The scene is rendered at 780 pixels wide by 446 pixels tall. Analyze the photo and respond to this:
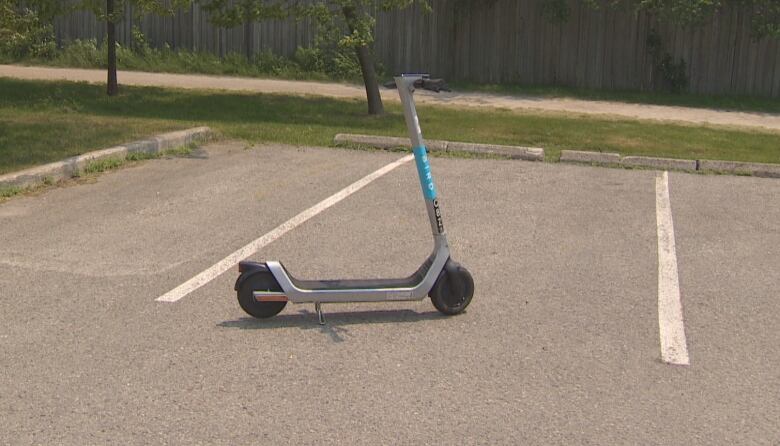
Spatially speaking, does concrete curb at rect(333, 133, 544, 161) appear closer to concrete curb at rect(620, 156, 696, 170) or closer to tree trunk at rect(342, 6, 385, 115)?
concrete curb at rect(620, 156, 696, 170)

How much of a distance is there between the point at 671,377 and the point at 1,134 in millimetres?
9564

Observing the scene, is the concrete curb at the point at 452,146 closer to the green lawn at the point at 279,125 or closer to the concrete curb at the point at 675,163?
the green lawn at the point at 279,125

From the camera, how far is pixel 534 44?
22156 millimetres

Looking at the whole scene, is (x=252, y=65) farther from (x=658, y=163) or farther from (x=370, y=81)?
(x=658, y=163)

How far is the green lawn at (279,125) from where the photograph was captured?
12531 millimetres

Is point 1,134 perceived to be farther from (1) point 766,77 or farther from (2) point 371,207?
(1) point 766,77

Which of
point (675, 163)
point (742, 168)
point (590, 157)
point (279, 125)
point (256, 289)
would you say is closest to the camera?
point (256, 289)

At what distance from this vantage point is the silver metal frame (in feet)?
19.4

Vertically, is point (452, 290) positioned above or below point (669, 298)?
above

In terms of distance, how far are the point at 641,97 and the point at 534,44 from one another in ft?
9.38

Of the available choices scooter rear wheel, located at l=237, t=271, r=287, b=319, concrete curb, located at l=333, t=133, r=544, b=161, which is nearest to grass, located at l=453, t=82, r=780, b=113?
concrete curb, located at l=333, t=133, r=544, b=161

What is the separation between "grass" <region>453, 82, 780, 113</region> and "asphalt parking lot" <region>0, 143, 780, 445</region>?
412 inches

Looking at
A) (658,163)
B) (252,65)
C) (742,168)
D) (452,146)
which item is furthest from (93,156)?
(252,65)

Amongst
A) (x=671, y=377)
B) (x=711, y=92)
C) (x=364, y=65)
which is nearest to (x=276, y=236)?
(x=671, y=377)
